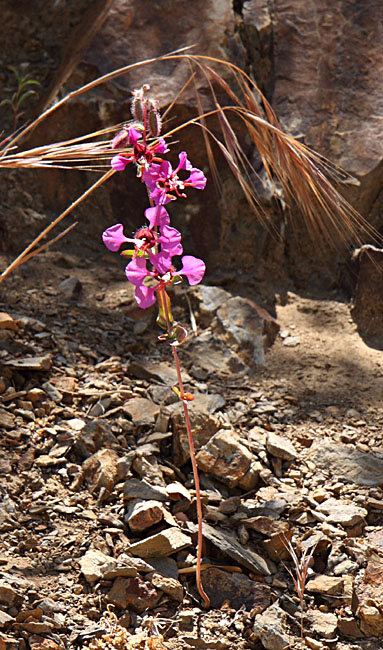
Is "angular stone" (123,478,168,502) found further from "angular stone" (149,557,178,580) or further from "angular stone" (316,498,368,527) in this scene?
"angular stone" (316,498,368,527)

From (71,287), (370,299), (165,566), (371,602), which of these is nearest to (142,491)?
(165,566)

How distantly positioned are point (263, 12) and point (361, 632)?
2920 millimetres

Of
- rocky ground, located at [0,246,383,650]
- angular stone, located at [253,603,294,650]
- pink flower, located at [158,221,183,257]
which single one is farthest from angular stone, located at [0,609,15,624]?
pink flower, located at [158,221,183,257]

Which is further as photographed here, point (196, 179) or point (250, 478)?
point (250, 478)

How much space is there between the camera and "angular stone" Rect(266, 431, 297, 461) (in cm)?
227

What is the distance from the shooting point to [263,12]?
343cm

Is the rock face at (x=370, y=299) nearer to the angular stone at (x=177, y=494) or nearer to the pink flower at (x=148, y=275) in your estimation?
the angular stone at (x=177, y=494)

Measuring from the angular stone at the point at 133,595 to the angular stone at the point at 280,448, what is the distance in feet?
2.21

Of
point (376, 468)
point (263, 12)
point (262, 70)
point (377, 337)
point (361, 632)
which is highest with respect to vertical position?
point (263, 12)

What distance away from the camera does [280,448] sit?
227 centimetres

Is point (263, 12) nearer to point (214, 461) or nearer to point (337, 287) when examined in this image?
point (337, 287)

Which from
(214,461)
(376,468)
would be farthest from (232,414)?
(376,468)

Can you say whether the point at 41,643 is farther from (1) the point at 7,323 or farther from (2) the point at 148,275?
(1) the point at 7,323

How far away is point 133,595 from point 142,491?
33 centimetres
